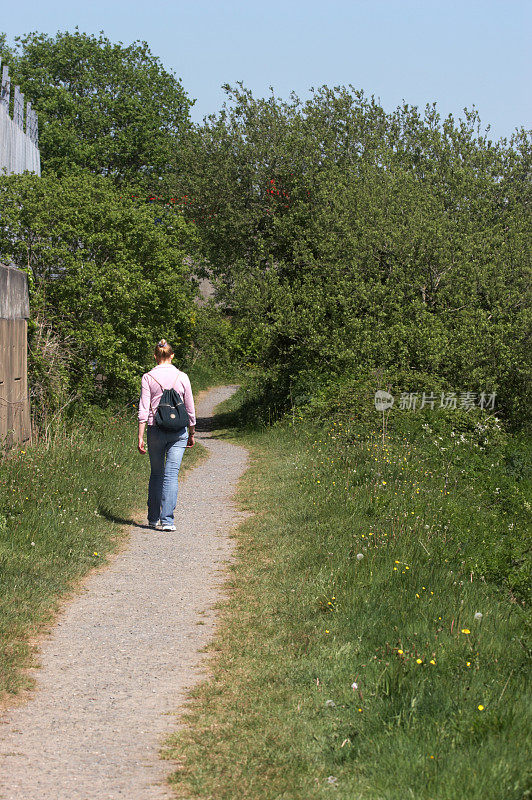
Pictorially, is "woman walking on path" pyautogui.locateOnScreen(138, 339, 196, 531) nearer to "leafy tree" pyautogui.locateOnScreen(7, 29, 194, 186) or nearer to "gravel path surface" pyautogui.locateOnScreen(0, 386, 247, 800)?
"gravel path surface" pyautogui.locateOnScreen(0, 386, 247, 800)

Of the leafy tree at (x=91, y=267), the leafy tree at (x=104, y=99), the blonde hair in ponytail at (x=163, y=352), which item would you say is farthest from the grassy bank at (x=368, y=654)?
the leafy tree at (x=104, y=99)

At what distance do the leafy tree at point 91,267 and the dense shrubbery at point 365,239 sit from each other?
3758 mm

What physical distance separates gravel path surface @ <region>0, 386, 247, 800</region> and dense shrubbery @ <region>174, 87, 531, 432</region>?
8.57 meters

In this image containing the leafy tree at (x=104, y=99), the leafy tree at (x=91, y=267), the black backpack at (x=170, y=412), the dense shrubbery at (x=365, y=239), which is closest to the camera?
the black backpack at (x=170, y=412)

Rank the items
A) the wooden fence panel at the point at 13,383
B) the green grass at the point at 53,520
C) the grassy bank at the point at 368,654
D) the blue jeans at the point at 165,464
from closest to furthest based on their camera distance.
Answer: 1. the grassy bank at the point at 368,654
2. the green grass at the point at 53,520
3. the blue jeans at the point at 165,464
4. the wooden fence panel at the point at 13,383

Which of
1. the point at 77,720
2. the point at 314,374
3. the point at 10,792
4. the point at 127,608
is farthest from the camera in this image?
the point at 314,374

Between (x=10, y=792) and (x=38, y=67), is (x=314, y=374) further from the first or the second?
(x=38, y=67)

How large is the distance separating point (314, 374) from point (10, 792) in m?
15.2

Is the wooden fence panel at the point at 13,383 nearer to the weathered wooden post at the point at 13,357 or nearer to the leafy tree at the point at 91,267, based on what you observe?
the weathered wooden post at the point at 13,357

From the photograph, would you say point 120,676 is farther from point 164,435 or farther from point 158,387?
point 158,387

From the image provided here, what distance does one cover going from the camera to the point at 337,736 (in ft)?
13.6

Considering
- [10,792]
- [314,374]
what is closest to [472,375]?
[314,374]

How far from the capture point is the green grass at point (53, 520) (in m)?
5.74

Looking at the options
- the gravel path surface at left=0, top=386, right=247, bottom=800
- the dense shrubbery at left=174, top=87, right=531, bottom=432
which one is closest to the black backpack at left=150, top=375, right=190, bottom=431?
the gravel path surface at left=0, top=386, right=247, bottom=800
